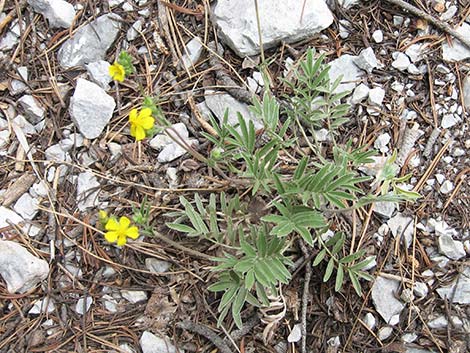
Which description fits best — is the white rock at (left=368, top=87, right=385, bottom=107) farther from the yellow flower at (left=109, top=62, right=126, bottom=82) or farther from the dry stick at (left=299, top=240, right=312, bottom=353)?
the yellow flower at (left=109, top=62, right=126, bottom=82)

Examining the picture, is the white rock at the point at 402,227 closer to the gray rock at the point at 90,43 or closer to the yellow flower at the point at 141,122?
the yellow flower at the point at 141,122

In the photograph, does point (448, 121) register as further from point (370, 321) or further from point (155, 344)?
point (155, 344)

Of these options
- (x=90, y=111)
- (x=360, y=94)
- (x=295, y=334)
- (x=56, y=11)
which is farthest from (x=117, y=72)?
(x=295, y=334)

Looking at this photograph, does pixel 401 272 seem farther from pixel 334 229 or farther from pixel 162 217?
pixel 162 217

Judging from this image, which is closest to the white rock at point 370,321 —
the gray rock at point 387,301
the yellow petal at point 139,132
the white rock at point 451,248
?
the gray rock at point 387,301

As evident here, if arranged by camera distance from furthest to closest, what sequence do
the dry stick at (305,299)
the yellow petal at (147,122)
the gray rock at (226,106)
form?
the gray rock at (226,106), the dry stick at (305,299), the yellow petal at (147,122)

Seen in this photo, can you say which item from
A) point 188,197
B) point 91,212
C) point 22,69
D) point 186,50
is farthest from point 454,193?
point 22,69
